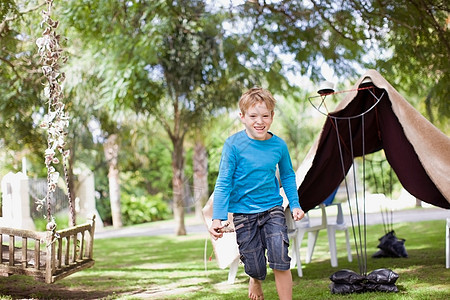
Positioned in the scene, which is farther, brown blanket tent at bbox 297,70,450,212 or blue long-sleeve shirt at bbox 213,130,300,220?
brown blanket tent at bbox 297,70,450,212

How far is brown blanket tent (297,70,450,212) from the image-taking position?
4996 millimetres

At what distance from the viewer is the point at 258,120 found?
361 cm

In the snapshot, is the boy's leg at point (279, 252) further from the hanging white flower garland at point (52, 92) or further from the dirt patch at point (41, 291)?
the dirt patch at point (41, 291)

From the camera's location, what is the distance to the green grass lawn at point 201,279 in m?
5.12

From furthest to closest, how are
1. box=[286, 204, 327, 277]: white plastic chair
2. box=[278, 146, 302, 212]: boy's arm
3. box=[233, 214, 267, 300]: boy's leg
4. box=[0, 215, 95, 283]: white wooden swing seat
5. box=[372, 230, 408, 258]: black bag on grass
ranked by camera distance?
1. box=[372, 230, 408, 258]: black bag on grass
2. box=[286, 204, 327, 277]: white plastic chair
3. box=[0, 215, 95, 283]: white wooden swing seat
4. box=[278, 146, 302, 212]: boy's arm
5. box=[233, 214, 267, 300]: boy's leg

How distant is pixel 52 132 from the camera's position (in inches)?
181

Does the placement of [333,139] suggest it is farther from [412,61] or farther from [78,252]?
[412,61]

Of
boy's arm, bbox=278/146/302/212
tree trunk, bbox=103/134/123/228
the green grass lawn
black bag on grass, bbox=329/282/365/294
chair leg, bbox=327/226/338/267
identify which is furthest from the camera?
tree trunk, bbox=103/134/123/228

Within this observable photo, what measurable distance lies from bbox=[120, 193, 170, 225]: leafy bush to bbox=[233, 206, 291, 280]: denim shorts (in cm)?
1937

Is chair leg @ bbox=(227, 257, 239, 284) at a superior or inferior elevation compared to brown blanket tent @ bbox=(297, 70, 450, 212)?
inferior

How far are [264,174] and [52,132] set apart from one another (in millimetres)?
1887

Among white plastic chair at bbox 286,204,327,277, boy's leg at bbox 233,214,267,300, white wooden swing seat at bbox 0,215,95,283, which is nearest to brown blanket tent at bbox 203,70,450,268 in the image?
white plastic chair at bbox 286,204,327,277

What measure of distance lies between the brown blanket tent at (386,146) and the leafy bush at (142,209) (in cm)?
1749

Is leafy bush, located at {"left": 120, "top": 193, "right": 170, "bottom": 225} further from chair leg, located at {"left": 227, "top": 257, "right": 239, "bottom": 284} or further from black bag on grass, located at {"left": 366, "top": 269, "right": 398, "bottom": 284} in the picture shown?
black bag on grass, located at {"left": 366, "top": 269, "right": 398, "bottom": 284}
